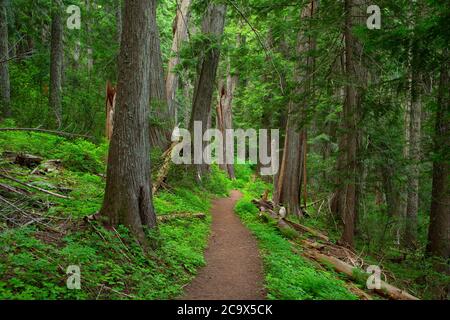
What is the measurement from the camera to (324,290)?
19.0 feet

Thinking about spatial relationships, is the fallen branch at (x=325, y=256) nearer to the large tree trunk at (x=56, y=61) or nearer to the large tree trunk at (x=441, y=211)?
the large tree trunk at (x=441, y=211)

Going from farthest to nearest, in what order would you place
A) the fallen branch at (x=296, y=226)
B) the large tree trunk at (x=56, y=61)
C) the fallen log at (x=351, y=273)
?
the large tree trunk at (x=56, y=61) < the fallen branch at (x=296, y=226) < the fallen log at (x=351, y=273)

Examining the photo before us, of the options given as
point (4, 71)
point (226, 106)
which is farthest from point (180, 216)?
point (226, 106)

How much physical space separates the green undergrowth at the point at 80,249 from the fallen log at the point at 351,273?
8.76 ft

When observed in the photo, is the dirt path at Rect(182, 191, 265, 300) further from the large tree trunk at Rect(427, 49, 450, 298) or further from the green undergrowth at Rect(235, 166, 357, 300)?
the large tree trunk at Rect(427, 49, 450, 298)

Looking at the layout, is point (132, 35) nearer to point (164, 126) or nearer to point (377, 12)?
point (377, 12)

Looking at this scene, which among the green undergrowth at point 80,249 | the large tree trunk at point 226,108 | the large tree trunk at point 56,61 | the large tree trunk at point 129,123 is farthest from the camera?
the large tree trunk at point 226,108

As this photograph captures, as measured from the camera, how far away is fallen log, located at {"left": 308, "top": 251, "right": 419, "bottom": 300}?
21.3ft

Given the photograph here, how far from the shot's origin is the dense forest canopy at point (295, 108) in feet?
20.1

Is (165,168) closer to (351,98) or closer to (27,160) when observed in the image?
(27,160)

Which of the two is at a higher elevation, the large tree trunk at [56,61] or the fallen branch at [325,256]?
the large tree trunk at [56,61]

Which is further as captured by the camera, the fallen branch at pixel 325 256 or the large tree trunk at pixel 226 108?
the large tree trunk at pixel 226 108

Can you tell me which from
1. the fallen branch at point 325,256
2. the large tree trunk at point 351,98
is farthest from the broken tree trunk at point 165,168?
the large tree trunk at point 351,98
